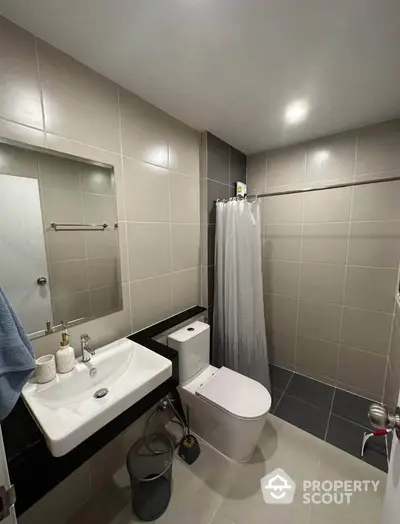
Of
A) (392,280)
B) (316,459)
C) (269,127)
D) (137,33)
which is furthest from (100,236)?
(392,280)

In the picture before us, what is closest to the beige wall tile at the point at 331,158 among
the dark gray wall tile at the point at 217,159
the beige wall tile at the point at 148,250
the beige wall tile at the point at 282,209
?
the beige wall tile at the point at 282,209

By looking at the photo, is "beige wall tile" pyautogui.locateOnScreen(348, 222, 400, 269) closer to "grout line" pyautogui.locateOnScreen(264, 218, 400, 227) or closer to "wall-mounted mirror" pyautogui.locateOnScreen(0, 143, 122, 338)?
"grout line" pyautogui.locateOnScreen(264, 218, 400, 227)

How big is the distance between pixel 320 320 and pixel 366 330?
0.34m

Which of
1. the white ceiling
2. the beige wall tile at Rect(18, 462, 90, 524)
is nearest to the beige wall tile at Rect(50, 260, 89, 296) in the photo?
the beige wall tile at Rect(18, 462, 90, 524)

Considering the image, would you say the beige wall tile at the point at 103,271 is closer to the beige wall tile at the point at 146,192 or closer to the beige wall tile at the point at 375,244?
the beige wall tile at the point at 146,192

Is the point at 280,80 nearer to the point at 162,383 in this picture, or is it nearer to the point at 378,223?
the point at 378,223

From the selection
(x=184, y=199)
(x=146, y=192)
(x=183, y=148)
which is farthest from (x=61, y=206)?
(x=183, y=148)

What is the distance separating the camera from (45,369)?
Answer: 3.29ft

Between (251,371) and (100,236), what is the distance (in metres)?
1.70

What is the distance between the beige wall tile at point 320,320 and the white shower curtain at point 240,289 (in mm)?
481

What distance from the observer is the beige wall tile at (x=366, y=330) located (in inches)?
70.6

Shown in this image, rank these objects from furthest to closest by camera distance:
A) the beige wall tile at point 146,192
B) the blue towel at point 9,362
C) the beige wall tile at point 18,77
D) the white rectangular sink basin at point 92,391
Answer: the beige wall tile at point 146,192 → the beige wall tile at point 18,77 → the white rectangular sink basin at point 92,391 → the blue towel at point 9,362

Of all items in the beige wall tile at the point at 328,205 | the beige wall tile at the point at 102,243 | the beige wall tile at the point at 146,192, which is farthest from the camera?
the beige wall tile at the point at 328,205

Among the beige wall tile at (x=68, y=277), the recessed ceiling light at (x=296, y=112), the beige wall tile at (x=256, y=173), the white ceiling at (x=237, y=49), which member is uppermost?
the white ceiling at (x=237, y=49)
